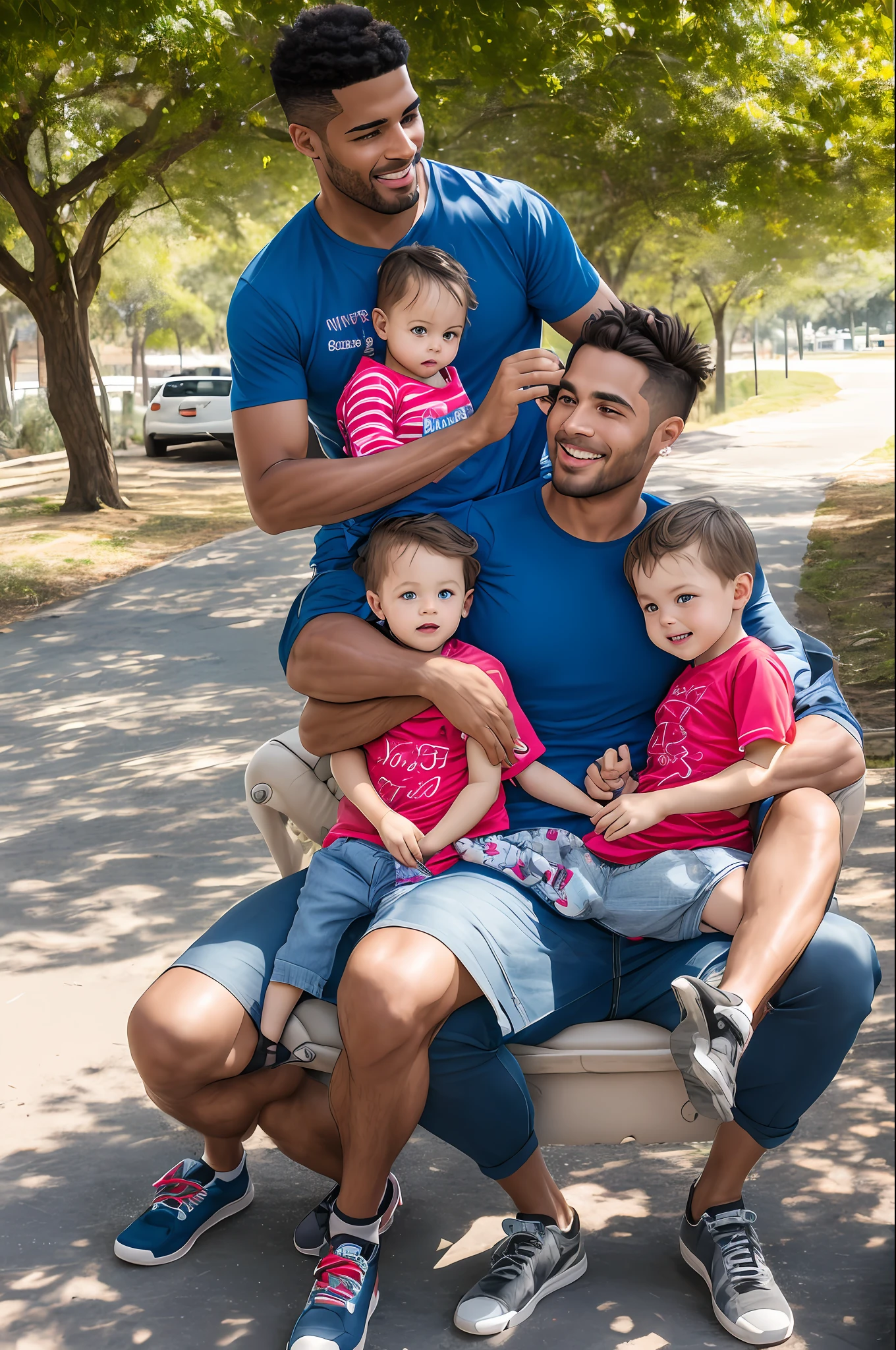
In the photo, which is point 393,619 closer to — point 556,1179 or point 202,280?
point 556,1179

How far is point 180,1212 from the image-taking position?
249 centimetres

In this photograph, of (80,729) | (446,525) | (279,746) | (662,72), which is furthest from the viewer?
(662,72)

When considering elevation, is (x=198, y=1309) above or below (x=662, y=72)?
below

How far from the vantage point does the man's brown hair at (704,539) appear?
2332mm

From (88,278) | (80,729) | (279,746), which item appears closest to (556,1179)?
(279,746)

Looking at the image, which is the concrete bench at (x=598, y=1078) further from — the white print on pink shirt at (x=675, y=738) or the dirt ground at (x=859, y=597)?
the dirt ground at (x=859, y=597)

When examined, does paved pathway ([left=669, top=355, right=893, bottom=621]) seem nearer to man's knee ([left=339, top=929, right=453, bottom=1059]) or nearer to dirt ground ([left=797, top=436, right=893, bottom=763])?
dirt ground ([left=797, top=436, right=893, bottom=763])

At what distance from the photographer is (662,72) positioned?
1059cm

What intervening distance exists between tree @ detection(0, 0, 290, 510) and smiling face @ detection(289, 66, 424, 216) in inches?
214

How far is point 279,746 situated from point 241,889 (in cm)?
176

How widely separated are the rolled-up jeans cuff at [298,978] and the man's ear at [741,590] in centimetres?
103

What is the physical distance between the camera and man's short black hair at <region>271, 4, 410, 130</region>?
2484 mm

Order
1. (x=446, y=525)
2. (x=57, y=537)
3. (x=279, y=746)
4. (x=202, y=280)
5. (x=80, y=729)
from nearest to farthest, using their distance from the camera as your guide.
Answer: (x=446, y=525) → (x=279, y=746) → (x=80, y=729) → (x=57, y=537) → (x=202, y=280)

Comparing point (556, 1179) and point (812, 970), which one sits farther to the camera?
point (556, 1179)
